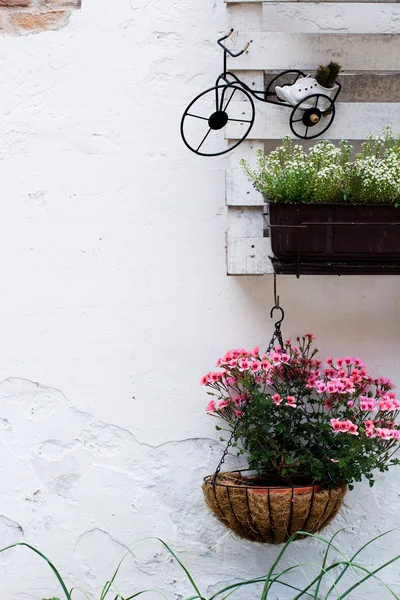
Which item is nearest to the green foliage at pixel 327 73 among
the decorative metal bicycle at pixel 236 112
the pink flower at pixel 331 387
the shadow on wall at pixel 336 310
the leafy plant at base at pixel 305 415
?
the decorative metal bicycle at pixel 236 112

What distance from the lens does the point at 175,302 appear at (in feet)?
8.18

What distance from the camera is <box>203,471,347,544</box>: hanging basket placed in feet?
7.08

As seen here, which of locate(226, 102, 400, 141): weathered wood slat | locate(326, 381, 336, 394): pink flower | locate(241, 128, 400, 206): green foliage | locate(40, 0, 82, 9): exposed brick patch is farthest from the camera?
locate(40, 0, 82, 9): exposed brick patch

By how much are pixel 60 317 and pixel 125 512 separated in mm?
645

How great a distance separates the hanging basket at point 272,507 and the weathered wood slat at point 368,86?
3.75 ft

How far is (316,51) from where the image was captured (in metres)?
2.35

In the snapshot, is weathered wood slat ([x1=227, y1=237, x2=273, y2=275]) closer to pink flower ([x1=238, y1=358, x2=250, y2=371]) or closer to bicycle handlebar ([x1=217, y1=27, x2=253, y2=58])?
pink flower ([x1=238, y1=358, x2=250, y2=371])

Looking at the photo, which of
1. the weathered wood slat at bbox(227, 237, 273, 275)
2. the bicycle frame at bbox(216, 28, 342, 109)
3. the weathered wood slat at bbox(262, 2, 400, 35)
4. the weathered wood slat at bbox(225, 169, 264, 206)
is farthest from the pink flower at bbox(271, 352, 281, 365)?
the weathered wood slat at bbox(262, 2, 400, 35)

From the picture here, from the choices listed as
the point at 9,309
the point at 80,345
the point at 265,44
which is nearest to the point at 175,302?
the point at 80,345

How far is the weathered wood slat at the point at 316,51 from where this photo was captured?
7.67 feet

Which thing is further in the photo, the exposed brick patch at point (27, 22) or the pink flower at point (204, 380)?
the exposed brick patch at point (27, 22)

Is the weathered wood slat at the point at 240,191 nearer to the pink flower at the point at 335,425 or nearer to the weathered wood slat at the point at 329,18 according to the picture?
the weathered wood slat at the point at 329,18

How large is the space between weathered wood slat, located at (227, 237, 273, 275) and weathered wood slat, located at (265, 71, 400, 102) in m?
0.48

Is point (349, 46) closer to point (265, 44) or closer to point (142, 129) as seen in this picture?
point (265, 44)
